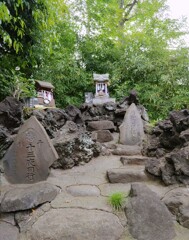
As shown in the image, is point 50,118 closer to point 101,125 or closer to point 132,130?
point 101,125

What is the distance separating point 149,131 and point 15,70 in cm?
441

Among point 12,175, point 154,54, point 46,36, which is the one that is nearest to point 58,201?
point 12,175

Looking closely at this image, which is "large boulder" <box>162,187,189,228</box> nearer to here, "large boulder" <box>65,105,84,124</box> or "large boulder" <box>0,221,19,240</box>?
"large boulder" <box>0,221,19,240</box>

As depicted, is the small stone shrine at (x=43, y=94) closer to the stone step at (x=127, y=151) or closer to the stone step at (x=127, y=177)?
the stone step at (x=127, y=151)

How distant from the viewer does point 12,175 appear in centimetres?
288

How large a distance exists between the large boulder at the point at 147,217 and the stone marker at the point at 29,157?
4.26 feet

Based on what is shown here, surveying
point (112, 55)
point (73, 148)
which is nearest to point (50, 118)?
point (73, 148)

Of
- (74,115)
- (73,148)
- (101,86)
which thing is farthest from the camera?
(101,86)

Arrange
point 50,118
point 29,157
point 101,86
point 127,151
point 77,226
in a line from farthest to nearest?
point 101,86, point 50,118, point 127,151, point 29,157, point 77,226

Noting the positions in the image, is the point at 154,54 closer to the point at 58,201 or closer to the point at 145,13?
the point at 145,13

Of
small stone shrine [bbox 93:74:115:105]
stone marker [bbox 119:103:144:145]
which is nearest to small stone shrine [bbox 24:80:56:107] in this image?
small stone shrine [bbox 93:74:115:105]

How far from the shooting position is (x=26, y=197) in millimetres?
2305

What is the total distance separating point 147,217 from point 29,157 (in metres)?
1.78

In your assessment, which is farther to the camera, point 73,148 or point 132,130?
point 132,130
